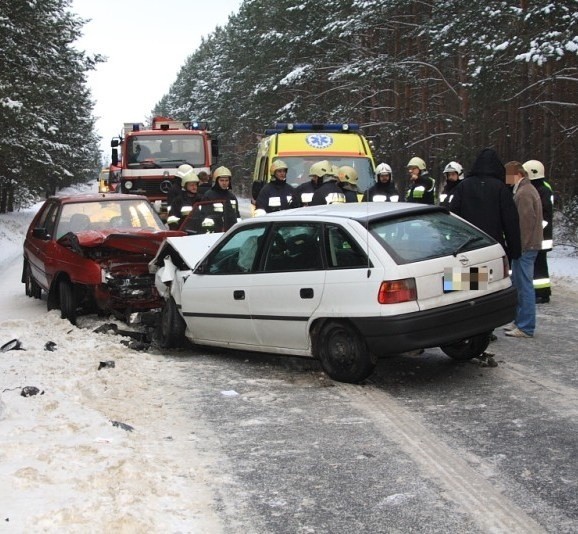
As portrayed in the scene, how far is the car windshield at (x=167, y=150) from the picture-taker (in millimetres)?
20016

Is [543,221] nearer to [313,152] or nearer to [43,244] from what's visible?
[313,152]

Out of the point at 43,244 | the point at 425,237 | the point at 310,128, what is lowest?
the point at 43,244

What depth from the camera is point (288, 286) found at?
700 cm

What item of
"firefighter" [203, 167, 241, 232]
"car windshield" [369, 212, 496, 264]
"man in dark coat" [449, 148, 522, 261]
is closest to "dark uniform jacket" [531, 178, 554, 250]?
"man in dark coat" [449, 148, 522, 261]

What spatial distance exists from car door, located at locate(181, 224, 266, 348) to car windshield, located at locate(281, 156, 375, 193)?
640 cm

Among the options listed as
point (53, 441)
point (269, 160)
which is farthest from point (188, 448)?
point (269, 160)

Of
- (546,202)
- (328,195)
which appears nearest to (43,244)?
(328,195)

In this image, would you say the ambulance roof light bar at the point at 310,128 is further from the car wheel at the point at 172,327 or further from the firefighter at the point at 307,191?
the car wheel at the point at 172,327

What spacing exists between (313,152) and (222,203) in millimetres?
3437

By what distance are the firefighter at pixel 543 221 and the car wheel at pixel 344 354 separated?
460 centimetres

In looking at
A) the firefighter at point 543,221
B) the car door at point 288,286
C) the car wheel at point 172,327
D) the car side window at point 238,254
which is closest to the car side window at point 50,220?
the car wheel at point 172,327

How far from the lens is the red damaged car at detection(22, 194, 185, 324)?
Answer: 952 centimetres

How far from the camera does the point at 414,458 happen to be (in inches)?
193

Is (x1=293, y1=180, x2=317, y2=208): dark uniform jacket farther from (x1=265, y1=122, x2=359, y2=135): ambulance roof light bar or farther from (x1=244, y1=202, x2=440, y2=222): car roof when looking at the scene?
(x1=244, y1=202, x2=440, y2=222): car roof
